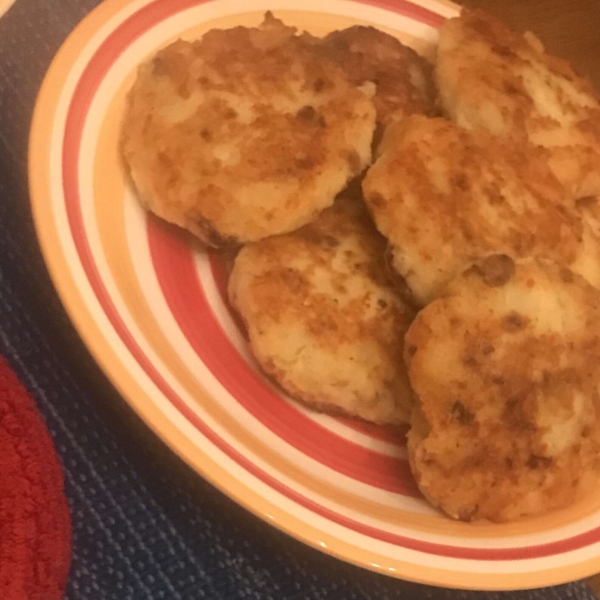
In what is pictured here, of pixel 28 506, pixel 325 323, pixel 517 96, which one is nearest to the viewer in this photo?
pixel 28 506

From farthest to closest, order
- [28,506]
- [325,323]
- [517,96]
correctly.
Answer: [517,96] → [325,323] → [28,506]

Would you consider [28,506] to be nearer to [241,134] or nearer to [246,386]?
[246,386]

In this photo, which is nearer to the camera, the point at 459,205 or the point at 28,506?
the point at 28,506

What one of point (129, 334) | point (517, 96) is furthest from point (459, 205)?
point (129, 334)

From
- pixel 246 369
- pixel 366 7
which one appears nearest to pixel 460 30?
pixel 366 7

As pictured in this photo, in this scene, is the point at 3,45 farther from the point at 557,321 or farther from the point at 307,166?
the point at 557,321

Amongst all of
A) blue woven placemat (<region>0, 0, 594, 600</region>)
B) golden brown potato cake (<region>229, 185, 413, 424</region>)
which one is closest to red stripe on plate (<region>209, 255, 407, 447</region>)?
golden brown potato cake (<region>229, 185, 413, 424</region>)

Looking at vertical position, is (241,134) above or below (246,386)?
above
